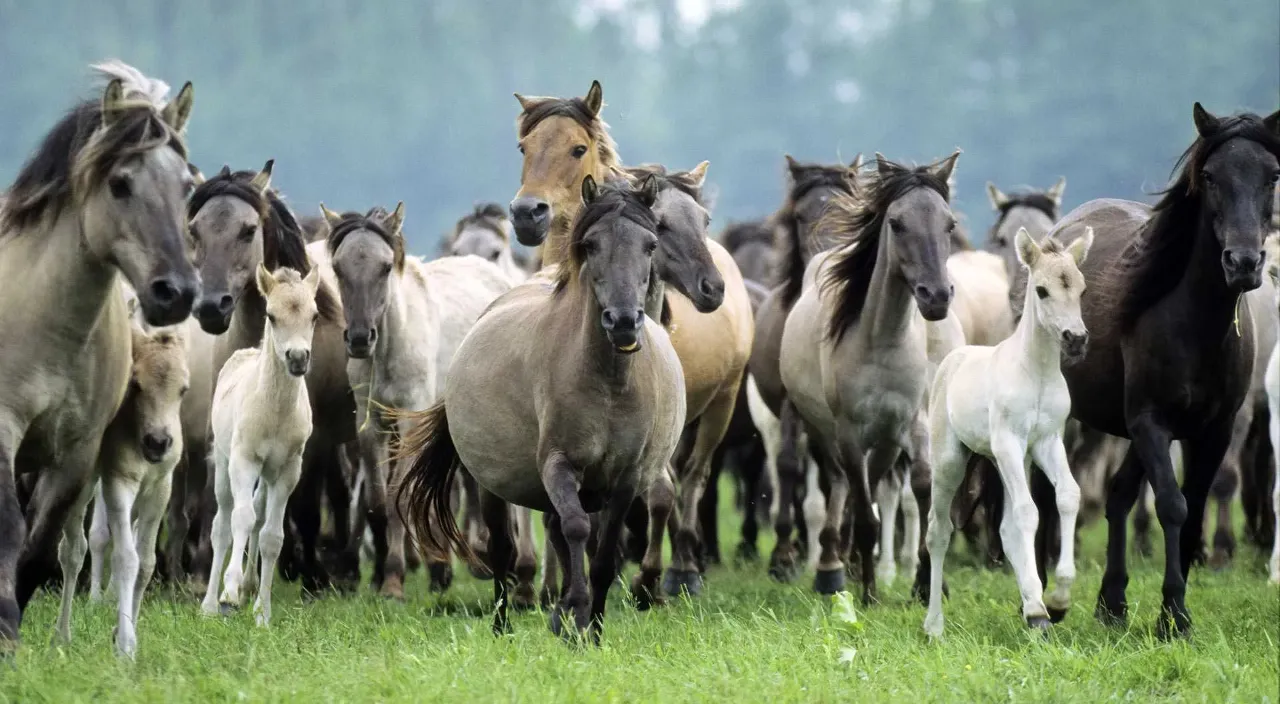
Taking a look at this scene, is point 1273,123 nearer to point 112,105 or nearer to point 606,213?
point 606,213

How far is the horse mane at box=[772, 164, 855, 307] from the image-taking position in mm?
12023

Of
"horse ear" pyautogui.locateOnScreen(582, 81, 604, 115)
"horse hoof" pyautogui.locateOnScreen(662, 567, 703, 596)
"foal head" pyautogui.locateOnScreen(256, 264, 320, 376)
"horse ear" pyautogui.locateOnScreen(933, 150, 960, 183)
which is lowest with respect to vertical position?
"horse hoof" pyautogui.locateOnScreen(662, 567, 703, 596)

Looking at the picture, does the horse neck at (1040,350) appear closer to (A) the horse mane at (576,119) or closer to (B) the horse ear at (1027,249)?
(B) the horse ear at (1027,249)

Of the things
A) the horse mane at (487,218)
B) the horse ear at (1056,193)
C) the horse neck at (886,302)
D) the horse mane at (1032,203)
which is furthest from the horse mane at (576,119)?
the horse ear at (1056,193)

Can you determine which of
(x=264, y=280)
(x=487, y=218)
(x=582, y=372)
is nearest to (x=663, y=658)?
(x=582, y=372)

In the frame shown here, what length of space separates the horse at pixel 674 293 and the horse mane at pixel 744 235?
223 inches

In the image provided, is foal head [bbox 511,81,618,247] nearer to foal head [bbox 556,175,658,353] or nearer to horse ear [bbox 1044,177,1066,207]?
foal head [bbox 556,175,658,353]

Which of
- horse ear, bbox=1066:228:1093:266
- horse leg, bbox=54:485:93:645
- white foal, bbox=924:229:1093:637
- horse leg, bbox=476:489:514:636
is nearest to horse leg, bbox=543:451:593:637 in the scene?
horse leg, bbox=476:489:514:636

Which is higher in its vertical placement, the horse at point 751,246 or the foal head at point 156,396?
the horse at point 751,246

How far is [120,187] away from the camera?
629 cm

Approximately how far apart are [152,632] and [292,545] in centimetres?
353

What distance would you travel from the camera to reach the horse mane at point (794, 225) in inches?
473

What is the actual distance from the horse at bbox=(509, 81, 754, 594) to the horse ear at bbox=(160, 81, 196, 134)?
1987 mm

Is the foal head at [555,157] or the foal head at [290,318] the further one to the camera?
the foal head at [555,157]
